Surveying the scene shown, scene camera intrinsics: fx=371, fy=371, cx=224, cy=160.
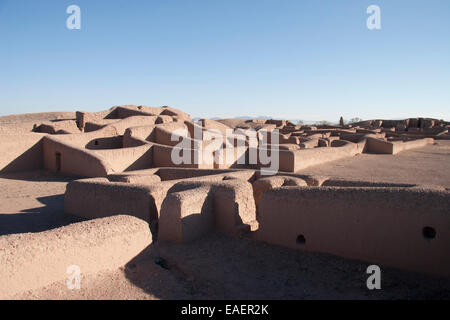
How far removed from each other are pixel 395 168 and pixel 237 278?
32.5ft

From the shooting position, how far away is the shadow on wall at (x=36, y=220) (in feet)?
24.1

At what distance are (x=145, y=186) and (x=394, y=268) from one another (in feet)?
14.9

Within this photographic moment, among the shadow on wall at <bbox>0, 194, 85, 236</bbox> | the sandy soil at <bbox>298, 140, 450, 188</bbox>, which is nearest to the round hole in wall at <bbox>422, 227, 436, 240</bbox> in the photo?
the sandy soil at <bbox>298, 140, 450, 188</bbox>

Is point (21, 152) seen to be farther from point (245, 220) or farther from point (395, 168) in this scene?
point (395, 168)

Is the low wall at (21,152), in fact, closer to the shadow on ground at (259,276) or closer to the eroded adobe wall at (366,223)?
the shadow on ground at (259,276)

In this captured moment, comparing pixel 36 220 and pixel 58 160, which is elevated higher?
pixel 58 160

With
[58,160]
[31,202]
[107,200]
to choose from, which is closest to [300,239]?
[107,200]

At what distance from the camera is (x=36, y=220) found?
7.93 m

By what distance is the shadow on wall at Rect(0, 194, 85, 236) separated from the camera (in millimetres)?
7344

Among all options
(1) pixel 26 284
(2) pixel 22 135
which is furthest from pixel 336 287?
(2) pixel 22 135

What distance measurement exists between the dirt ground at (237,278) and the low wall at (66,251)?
12cm

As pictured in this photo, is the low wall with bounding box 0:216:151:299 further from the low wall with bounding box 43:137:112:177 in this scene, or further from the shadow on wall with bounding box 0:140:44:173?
the shadow on wall with bounding box 0:140:44:173

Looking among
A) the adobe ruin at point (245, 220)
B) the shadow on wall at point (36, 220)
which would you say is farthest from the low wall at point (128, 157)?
the shadow on wall at point (36, 220)

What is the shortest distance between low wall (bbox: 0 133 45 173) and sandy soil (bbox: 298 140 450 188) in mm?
9692
